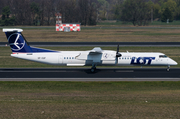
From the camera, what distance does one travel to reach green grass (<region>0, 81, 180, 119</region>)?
15709 millimetres

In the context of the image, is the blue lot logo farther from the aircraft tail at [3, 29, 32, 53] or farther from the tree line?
the tree line

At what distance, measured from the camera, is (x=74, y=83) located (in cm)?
2586

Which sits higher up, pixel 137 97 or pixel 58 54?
pixel 58 54

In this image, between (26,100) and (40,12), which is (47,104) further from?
(40,12)

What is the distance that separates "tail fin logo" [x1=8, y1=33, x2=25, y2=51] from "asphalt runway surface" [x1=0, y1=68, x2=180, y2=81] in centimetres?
324

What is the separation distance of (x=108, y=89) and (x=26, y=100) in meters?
7.97

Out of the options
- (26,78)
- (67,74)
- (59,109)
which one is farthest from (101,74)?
(59,109)

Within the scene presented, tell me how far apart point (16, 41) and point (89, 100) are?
650 inches

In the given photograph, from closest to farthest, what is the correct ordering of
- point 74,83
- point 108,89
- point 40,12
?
point 108,89
point 74,83
point 40,12

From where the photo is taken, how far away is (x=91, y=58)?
31953 mm

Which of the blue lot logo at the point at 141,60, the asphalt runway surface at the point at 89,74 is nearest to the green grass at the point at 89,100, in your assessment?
the asphalt runway surface at the point at 89,74

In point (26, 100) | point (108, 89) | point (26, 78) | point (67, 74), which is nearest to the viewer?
point (26, 100)

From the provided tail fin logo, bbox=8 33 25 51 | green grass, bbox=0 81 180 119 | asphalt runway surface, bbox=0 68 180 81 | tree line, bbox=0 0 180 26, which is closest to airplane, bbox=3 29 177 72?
tail fin logo, bbox=8 33 25 51

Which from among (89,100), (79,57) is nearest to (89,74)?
(79,57)
